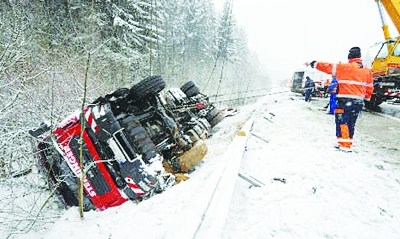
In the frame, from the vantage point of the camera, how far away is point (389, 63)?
9484 millimetres

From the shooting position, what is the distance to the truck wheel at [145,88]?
454 centimetres

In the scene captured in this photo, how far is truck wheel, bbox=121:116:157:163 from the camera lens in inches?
155

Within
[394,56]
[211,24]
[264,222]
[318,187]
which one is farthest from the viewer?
[211,24]

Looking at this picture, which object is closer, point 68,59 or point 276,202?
point 276,202

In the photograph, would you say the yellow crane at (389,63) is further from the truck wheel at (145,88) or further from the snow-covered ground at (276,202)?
the truck wheel at (145,88)

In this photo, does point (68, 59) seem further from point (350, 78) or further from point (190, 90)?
point (350, 78)

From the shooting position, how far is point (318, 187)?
2.80 metres

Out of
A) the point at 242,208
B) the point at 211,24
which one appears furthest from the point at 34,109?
the point at 211,24

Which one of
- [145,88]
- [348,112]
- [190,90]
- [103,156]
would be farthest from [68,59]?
[348,112]

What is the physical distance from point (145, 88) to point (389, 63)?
9.12m

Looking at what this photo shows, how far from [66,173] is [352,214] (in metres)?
3.70

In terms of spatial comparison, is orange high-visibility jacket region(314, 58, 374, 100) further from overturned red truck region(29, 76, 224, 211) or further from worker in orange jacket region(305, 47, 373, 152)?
overturned red truck region(29, 76, 224, 211)

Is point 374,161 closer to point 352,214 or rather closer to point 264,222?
point 352,214

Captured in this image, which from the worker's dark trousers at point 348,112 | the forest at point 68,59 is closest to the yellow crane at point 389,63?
the forest at point 68,59
